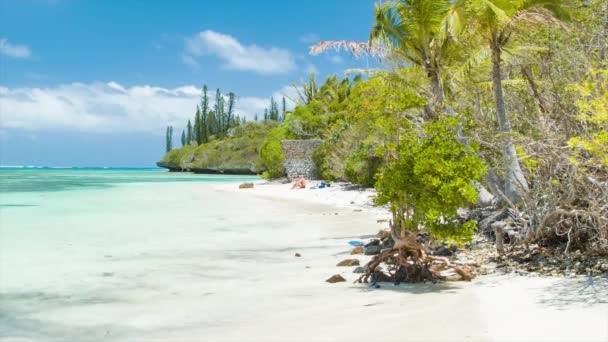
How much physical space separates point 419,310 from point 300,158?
31544 millimetres

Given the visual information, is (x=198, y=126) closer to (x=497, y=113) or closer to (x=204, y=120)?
(x=204, y=120)

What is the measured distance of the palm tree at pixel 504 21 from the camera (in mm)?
9492

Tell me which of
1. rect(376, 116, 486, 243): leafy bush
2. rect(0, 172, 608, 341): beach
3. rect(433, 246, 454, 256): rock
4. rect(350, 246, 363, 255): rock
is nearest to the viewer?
rect(0, 172, 608, 341): beach

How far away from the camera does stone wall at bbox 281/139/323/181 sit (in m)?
36.9

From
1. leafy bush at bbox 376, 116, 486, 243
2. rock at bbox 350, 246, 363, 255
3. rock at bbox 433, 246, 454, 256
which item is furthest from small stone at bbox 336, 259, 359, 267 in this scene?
leafy bush at bbox 376, 116, 486, 243

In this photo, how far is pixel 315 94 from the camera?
180 feet

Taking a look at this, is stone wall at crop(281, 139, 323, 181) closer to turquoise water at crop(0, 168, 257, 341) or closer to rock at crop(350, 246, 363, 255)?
turquoise water at crop(0, 168, 257, 341)

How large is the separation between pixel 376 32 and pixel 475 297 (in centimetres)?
811

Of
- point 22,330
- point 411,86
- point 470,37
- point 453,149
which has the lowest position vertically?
point 22,330

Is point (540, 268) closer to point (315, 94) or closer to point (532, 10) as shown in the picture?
point (532, 10)

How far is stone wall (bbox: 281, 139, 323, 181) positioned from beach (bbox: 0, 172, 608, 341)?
23.5m

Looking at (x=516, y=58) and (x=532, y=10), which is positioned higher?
(x=532, y=10)

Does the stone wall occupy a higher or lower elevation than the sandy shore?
higher

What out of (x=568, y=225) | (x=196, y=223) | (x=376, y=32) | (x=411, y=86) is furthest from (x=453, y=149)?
(x=196, y=223)
